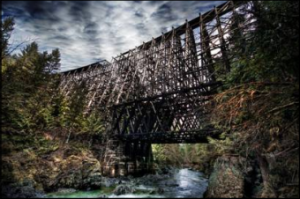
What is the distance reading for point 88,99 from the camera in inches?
904

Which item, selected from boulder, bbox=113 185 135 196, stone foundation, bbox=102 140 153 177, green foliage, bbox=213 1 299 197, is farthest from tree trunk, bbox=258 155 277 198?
stone foundation, bbox=102 140 153 177

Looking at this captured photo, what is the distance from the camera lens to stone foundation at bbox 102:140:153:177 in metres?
18.2

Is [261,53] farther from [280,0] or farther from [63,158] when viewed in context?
[63,158]

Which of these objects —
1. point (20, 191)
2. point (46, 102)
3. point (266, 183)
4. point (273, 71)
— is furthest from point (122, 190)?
point (46, 102)

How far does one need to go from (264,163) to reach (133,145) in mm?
16591

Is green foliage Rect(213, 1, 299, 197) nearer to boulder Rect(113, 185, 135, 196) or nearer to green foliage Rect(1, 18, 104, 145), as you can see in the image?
boulder Rect(113, 185, 135, 196)

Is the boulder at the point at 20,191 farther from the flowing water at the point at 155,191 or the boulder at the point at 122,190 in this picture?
the boulder at the point at 122,190

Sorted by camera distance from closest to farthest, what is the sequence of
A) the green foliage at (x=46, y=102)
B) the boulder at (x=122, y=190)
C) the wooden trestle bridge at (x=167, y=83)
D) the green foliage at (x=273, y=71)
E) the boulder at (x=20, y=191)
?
the green foliage at (x=273, y=71), the boulder at (x=20, y=191), the boulder at (x=122, y=190), the wooden trestle bridge at (x=167, y=83), the green foliage at (x=46, y=102)

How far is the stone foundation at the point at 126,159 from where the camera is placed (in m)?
18.2

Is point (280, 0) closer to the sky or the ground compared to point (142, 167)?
closer to the sky

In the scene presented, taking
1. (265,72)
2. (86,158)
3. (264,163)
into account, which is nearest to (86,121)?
(86,158)

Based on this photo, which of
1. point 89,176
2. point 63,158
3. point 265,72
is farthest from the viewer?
point 63,158

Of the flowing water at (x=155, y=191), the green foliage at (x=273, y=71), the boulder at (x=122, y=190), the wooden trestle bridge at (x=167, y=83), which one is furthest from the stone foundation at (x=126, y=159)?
the green foliage at (x=273, y=71)

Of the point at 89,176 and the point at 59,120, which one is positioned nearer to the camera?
the point at 89,176
